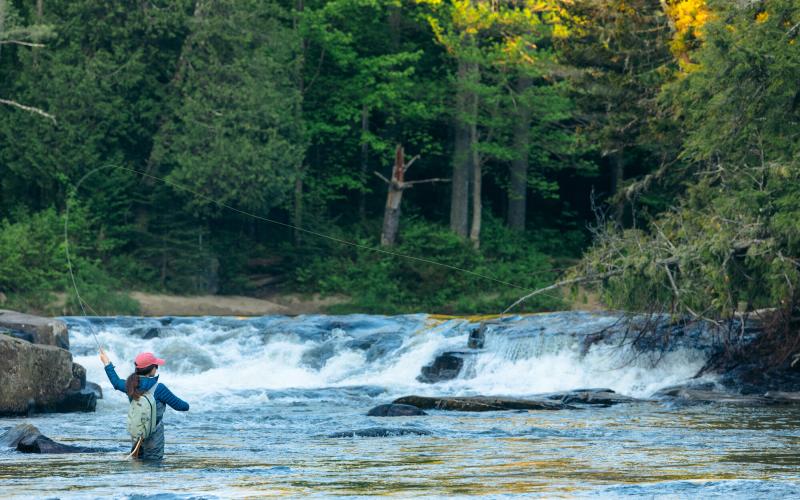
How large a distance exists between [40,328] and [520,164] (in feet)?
72.3

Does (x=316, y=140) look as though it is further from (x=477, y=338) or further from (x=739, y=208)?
(x=739, y=208)

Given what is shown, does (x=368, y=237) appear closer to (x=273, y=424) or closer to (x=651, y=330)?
(x=651, y=330)

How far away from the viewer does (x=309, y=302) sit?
37.1 meters

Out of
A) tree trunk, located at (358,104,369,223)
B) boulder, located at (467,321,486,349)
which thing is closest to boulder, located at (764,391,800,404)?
boulder, located at (467,321,486,349)

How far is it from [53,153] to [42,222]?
1766 mm

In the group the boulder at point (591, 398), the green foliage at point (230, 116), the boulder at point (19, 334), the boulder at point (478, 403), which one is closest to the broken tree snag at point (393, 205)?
the green foliage at point (230, 116)

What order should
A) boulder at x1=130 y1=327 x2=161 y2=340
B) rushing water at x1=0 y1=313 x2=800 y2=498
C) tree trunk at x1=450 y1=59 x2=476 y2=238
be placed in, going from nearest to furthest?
rushing water at x1=0 y1=313 x2=800 y2=498, boulder at x1=130 y1=327 x2=161 y2=340, tree trunk at x1=450 y1=59 x2=476 y2=238

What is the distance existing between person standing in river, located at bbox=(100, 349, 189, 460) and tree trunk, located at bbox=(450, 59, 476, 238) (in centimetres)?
2595

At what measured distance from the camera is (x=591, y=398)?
18594 mm

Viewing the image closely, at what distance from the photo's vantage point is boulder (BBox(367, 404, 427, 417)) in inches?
671

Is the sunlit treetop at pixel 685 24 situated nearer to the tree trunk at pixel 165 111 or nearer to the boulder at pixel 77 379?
the boulder at pixel 77 379

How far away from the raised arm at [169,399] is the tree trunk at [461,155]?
2600 centimetres

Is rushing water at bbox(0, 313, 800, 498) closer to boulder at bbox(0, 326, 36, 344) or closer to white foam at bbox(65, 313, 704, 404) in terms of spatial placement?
white foam at bbox(65, 313, 704, 404)

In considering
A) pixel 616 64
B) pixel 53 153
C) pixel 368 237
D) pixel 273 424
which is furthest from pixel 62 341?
pixel 368 237
